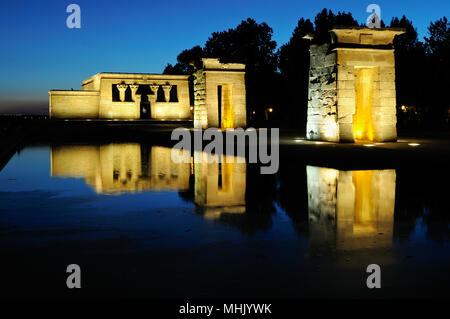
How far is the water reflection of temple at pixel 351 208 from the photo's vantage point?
508 cm

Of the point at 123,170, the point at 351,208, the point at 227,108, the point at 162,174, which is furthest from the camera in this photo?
the point at 227,108

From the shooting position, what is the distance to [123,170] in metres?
11.4

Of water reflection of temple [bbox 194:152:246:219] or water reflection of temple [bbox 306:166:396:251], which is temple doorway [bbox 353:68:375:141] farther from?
water reflection of temple [bbox 306:166:396:251]

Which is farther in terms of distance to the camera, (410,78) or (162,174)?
(410,78)

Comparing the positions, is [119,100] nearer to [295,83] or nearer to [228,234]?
[295,83]

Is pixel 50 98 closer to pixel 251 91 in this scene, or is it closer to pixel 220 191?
pixel 251 91

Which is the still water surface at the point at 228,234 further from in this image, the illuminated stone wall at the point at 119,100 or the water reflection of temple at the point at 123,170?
the illuminated stone wall at the point at 119,100

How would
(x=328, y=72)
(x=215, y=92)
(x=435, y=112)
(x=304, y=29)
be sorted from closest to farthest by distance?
(x=328, y=72), (x=215, y=92), (x=435, y=112), (x=304, y=29)

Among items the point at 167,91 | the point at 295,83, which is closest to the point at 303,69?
the point at 295,83

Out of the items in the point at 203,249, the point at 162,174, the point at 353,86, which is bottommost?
the point at 203,249

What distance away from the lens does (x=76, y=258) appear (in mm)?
4438

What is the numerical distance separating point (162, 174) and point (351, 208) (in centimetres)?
514

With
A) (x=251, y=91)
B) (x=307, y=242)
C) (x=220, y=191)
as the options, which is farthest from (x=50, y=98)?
(x=307, y=242)
